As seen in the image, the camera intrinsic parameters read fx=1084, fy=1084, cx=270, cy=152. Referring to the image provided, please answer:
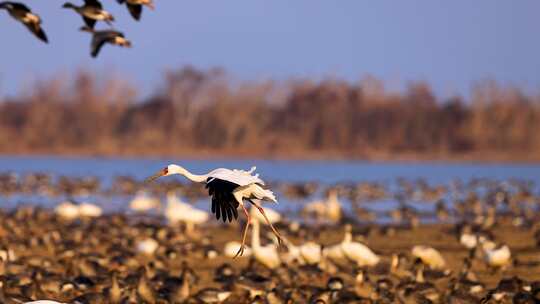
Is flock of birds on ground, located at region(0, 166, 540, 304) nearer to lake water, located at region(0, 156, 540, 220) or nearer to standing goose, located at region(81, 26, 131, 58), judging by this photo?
standing goose, located at region(81, 26, 131, 58)

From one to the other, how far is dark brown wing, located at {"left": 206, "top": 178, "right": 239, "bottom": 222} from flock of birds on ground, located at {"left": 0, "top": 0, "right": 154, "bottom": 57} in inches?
75.7

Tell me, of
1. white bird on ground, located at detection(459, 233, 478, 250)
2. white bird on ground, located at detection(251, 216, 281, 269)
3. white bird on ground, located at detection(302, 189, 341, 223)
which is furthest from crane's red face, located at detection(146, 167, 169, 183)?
white bird on ground, located at detection(302, 189, 341, 223)

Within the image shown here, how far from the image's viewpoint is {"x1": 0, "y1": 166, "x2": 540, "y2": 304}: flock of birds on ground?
36.1 ft

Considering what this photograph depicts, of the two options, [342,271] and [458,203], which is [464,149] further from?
[342,271]

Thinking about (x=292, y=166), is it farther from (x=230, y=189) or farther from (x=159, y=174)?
(x=230, y=189)

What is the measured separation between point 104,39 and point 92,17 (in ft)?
0.74

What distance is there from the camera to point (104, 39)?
7.54m

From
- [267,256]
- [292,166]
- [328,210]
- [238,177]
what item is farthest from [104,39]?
[292,166]

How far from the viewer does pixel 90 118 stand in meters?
74.7

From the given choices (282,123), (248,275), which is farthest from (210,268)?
(282,123)

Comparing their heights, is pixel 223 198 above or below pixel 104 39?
below

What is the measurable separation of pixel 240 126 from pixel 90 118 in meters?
10.8

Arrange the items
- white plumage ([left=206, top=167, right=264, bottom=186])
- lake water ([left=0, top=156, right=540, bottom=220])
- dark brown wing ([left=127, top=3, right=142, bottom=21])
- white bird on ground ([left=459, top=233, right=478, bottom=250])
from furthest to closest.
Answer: lake water ([left=0, top=156, right=540, bottom=220]) < white bird on ground ([left=459, top=233, right=478, bottom=250]) < white plumage ([left=206, top=167, right=264, bottom=186]) < dark brown wing ([left=127, top=3, right=142, bottom=21])

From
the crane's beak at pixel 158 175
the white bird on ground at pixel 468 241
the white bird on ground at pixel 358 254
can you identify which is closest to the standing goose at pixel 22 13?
the crane's beak at pixel 158 175
